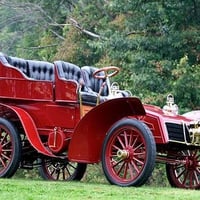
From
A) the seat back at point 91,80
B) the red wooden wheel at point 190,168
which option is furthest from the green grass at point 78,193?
the seat back at point 91,80

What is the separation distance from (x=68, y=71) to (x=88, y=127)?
1.35m

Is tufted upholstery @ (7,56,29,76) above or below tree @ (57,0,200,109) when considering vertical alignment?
below

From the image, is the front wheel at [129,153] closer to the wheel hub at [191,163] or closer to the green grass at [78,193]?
the green grass at [78,193]

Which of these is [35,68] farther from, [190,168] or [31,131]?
[190,168]

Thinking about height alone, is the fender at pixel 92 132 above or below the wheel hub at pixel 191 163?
above

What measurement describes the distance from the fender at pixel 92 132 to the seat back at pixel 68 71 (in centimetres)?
89

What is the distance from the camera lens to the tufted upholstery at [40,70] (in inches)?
365

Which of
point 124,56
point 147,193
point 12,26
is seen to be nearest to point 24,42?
point 12,26

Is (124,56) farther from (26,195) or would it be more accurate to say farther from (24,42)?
(24,42)

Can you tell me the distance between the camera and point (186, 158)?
27.9 feet

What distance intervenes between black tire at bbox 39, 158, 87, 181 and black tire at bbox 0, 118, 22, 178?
111 cm

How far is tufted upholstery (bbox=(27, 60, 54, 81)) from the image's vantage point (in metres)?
9.27

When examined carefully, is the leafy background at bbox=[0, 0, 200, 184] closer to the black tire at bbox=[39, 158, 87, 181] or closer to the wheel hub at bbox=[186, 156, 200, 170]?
the black tire at bbox=[39, 158, 87, 181]

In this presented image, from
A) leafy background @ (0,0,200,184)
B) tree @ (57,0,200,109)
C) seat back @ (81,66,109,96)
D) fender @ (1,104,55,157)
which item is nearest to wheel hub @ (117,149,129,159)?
fender @ (1,104,55,157)
